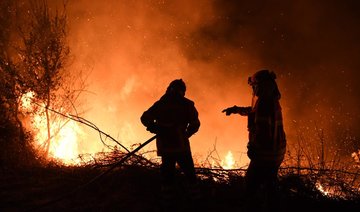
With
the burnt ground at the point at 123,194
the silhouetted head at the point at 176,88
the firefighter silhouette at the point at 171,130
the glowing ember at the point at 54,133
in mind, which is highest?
the glowing ember at the point at 54,133

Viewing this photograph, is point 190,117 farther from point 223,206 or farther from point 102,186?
point 102,186

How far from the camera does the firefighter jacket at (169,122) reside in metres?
5.07

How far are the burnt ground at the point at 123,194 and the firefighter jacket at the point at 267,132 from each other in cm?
83

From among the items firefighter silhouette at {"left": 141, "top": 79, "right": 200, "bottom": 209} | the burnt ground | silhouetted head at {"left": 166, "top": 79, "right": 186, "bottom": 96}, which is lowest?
the burnt ground

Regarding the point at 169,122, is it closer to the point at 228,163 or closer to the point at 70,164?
the point at 70,164

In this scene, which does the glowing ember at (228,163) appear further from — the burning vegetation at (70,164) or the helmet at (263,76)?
the helmet at (263,76)

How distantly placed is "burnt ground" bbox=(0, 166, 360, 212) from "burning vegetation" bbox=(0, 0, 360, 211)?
0.05 feet

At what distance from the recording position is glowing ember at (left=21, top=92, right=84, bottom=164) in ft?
47.9

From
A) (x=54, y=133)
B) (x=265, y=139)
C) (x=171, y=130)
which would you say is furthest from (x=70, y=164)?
(x=54, y=133)

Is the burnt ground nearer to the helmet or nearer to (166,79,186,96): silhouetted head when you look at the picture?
(166,79,186,96): silhouetted head

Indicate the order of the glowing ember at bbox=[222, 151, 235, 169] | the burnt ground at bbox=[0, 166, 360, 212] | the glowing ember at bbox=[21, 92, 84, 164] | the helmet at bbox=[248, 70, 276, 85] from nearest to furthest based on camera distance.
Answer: the helmet at bbox=[248, 70, 276, 85] < the burnt ground at bbox=[0, 166, 360, 212] < the glowing ember at bbox=[222, 151, 235, 169] < the glowing ember at bbox=[21, 92, 84, 164]

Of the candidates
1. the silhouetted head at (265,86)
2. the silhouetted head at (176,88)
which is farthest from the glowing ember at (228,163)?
the silhouetted head at (265,86)

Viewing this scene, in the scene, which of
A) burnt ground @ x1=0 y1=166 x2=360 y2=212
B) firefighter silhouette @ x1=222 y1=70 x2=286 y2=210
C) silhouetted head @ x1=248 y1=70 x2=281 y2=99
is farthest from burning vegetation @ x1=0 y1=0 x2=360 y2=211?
silhouetted head @ x1=248 y1=70 x2=281 y2=99

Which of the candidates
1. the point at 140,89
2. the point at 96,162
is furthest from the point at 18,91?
the point at 140,89
